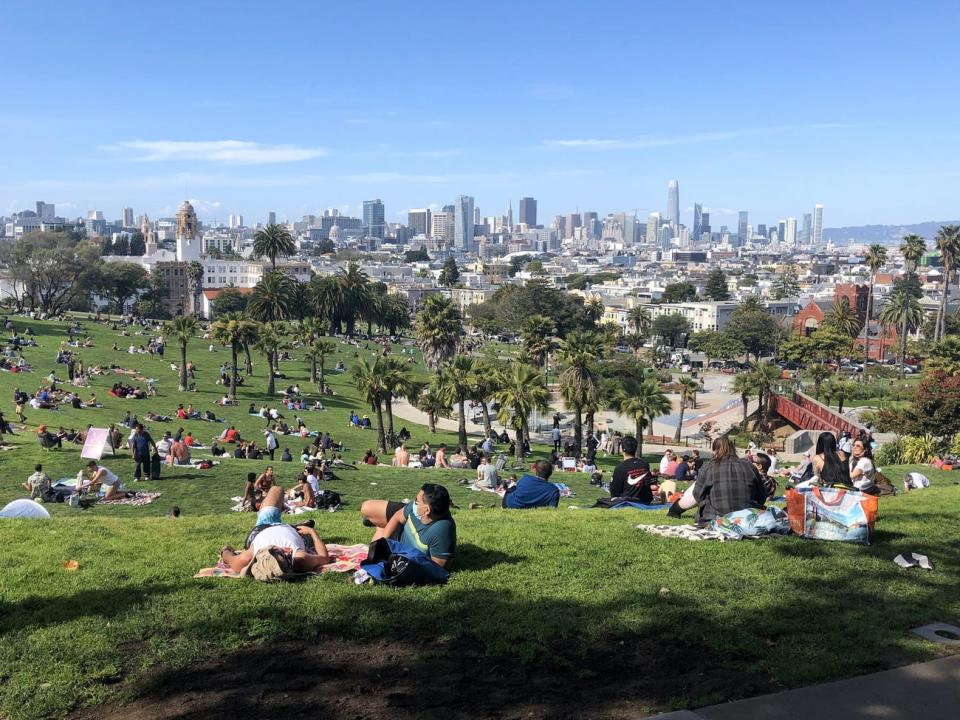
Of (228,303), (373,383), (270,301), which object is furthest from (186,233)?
(373,383)

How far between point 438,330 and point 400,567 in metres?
43.2

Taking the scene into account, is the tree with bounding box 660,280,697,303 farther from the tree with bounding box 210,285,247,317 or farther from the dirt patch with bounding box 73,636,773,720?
the dirt patch with bounding box 73,636,773,720

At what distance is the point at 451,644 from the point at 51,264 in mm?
87990

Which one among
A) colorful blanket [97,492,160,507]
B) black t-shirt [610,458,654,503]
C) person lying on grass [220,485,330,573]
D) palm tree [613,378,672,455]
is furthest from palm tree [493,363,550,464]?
person lying on grass [220,485,330,573]

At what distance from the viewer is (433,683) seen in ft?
19.8

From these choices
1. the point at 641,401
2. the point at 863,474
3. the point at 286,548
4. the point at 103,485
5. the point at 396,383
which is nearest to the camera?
the point at 286,548

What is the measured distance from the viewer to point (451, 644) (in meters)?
6.63

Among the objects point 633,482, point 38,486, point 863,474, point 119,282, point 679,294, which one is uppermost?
point 863,474

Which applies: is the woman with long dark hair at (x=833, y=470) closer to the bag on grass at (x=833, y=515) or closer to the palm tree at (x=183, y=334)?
the bag on grass at (x=833, y=515)

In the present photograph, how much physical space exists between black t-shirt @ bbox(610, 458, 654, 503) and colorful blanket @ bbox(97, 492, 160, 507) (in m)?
8.82

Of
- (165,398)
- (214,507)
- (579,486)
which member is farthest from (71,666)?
(165,398)

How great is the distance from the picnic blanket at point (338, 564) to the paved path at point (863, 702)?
3.57 m

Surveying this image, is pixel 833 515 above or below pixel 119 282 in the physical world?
above

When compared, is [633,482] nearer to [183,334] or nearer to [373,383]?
[373,383]
